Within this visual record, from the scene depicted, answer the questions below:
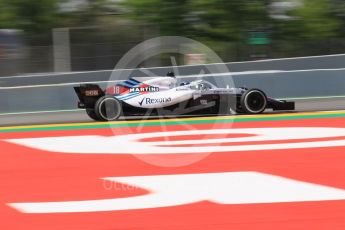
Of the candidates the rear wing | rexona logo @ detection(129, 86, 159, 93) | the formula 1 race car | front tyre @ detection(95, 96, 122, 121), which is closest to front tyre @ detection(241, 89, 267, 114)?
the formula 1 race car

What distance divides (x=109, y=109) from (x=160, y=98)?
1.12 m

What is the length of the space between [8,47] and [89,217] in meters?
19.4

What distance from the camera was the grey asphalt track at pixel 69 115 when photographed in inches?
601

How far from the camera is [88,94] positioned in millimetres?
14141

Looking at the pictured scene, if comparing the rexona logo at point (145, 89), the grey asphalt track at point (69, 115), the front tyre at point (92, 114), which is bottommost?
the grey asphalt track at point (69, 115)

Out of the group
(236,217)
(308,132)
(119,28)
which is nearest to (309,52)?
(119,28)

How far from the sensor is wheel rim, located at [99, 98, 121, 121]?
550 inches

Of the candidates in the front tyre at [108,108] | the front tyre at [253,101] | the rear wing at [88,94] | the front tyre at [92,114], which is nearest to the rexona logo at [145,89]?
the front tyre at [108,108]

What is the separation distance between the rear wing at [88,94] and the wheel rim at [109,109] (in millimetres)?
256

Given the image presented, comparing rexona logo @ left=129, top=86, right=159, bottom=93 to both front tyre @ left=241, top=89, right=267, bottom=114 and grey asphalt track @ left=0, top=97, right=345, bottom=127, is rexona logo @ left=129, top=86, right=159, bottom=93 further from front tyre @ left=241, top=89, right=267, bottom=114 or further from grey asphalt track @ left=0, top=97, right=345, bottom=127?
front tyre @ left=241, top=89, right=267, bottom=114

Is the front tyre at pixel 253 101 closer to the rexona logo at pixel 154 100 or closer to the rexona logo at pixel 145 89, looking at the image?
the rexona logo at pixel 154 100

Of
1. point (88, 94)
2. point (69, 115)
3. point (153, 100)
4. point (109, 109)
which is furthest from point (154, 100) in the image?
point (69, 115)

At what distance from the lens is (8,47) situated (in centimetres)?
2408

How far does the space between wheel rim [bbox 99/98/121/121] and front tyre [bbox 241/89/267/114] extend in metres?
2.76
